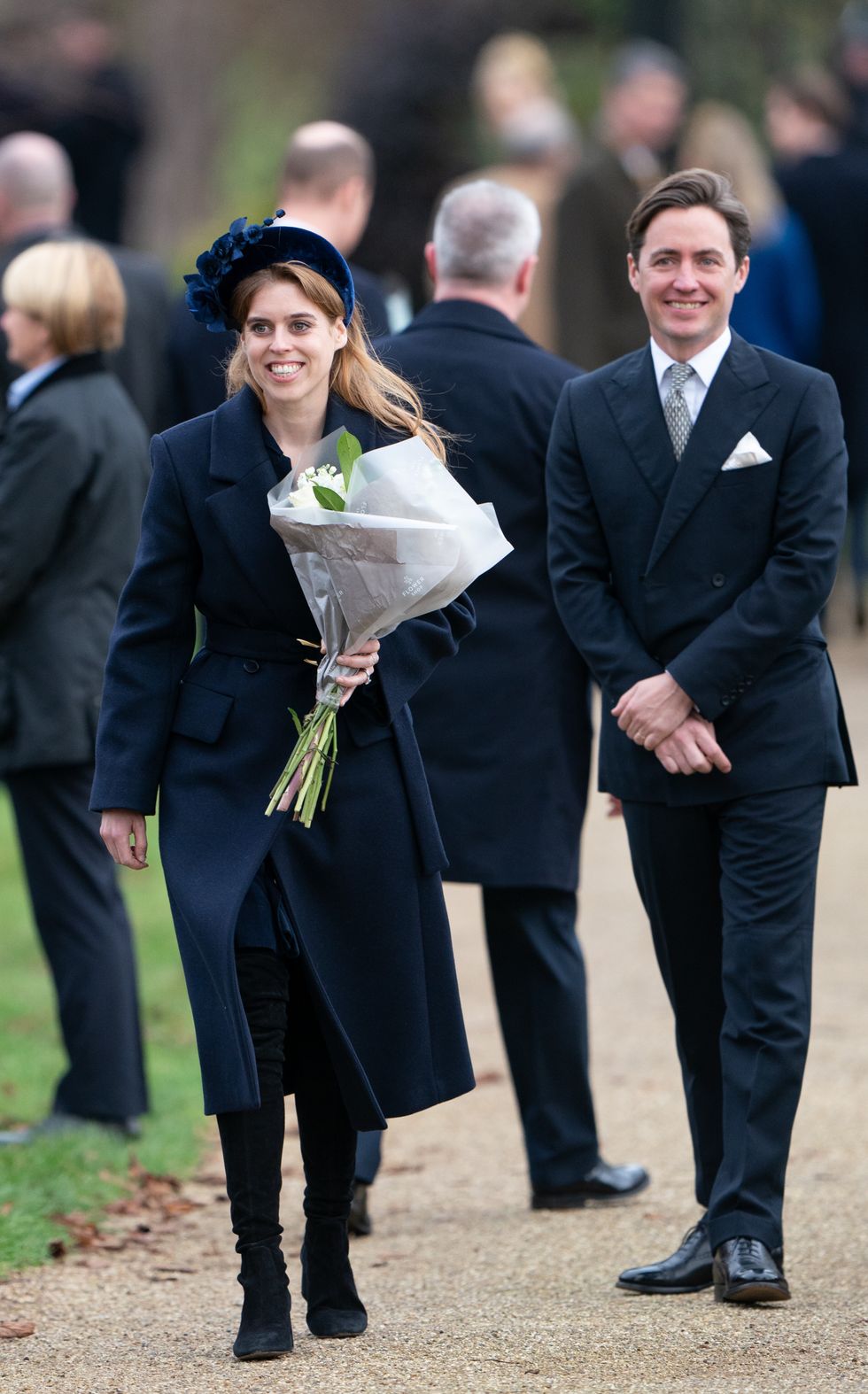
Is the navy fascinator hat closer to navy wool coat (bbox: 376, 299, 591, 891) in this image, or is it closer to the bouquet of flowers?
the bouquet of flowers

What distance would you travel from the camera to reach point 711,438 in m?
4.64

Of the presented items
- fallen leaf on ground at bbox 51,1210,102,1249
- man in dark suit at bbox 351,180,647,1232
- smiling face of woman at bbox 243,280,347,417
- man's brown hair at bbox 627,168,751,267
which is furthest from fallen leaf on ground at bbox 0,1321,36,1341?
man's brown hair at bbox 627,168,751,267

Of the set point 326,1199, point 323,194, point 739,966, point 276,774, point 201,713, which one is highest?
point 323,194

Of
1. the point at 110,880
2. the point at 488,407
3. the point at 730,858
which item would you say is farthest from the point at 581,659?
the point at 110,880

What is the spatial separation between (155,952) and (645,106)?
4.60 m

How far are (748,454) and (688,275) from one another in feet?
1.27

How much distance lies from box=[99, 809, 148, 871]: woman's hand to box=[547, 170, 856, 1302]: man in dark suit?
39.6 inches

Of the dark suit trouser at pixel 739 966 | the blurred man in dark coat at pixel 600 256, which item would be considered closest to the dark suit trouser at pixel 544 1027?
the dark suit trouser at pixel 739 966

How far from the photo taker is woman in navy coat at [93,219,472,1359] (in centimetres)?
423

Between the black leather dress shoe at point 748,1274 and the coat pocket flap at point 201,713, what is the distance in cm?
141

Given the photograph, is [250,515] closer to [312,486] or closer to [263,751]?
[312,486]

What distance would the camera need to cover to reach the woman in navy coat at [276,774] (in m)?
4.23

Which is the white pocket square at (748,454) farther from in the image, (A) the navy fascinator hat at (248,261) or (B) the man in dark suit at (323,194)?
(B) the man in dark suit at (323,194)

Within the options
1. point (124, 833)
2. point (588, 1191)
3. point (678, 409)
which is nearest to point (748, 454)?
point (678, 409)
